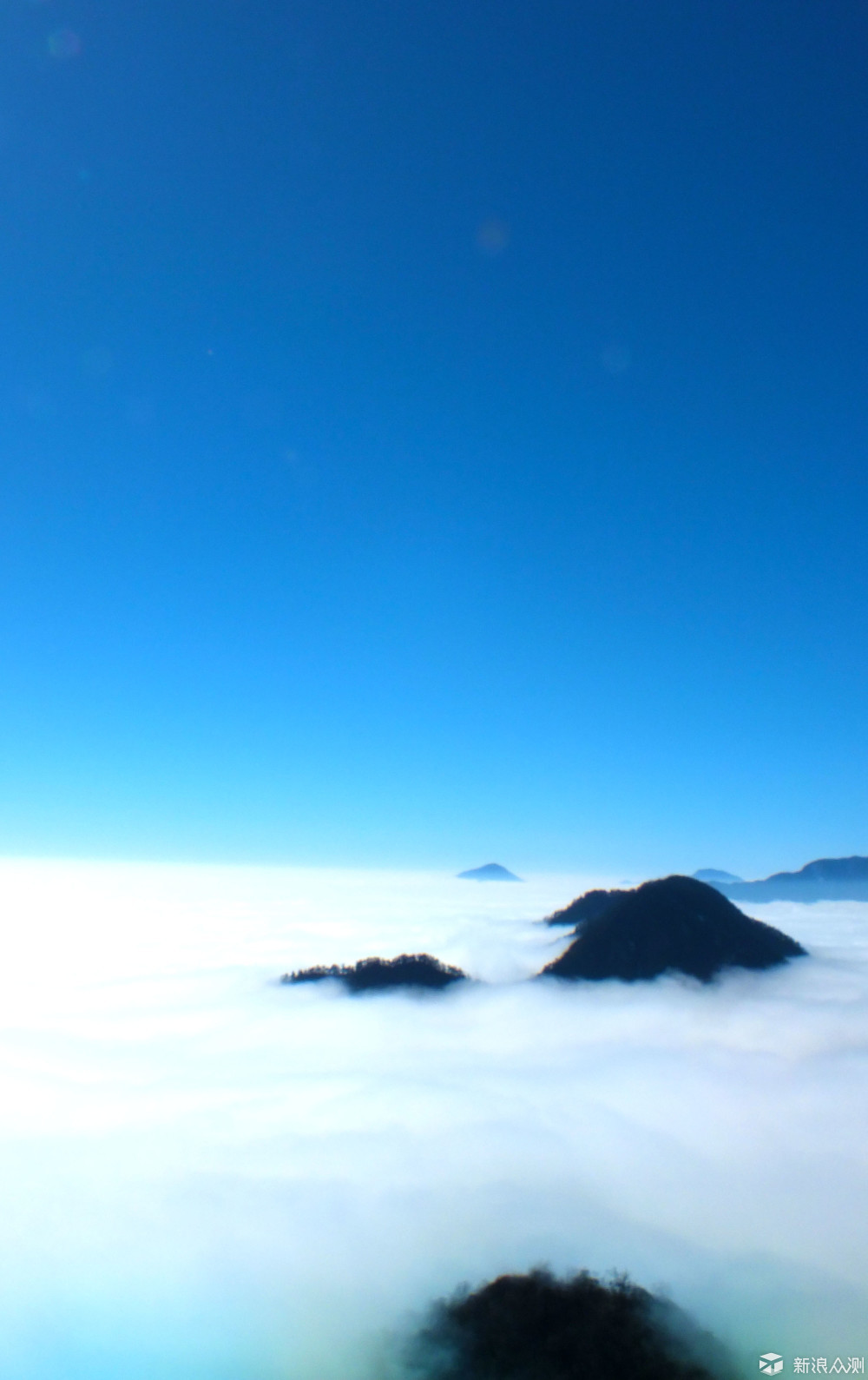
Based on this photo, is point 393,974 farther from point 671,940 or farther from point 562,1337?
point 562,1337

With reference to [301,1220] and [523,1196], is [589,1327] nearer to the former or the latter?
[523,1196]

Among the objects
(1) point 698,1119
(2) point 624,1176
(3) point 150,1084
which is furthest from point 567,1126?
(3) point 150,1084

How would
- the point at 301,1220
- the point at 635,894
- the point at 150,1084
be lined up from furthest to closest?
the point at 635,894 < the point at 150,1084 < the point at 301,1220

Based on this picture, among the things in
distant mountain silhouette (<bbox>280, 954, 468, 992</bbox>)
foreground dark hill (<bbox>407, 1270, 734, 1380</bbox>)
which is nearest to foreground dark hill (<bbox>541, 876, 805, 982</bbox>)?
distant mountain silhouette (<bbox>280, 954, 468, 992</bbox>)

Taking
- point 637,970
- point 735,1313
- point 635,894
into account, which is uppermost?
point 635,894

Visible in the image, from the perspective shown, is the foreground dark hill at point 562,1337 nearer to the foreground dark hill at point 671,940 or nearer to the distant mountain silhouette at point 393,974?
the distant mountain silhouette at point 393,974

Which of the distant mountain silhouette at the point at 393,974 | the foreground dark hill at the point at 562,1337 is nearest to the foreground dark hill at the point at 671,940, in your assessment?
the distant mountain silhouette at the point at 393,974

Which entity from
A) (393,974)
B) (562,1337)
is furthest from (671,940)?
(562,1337)
